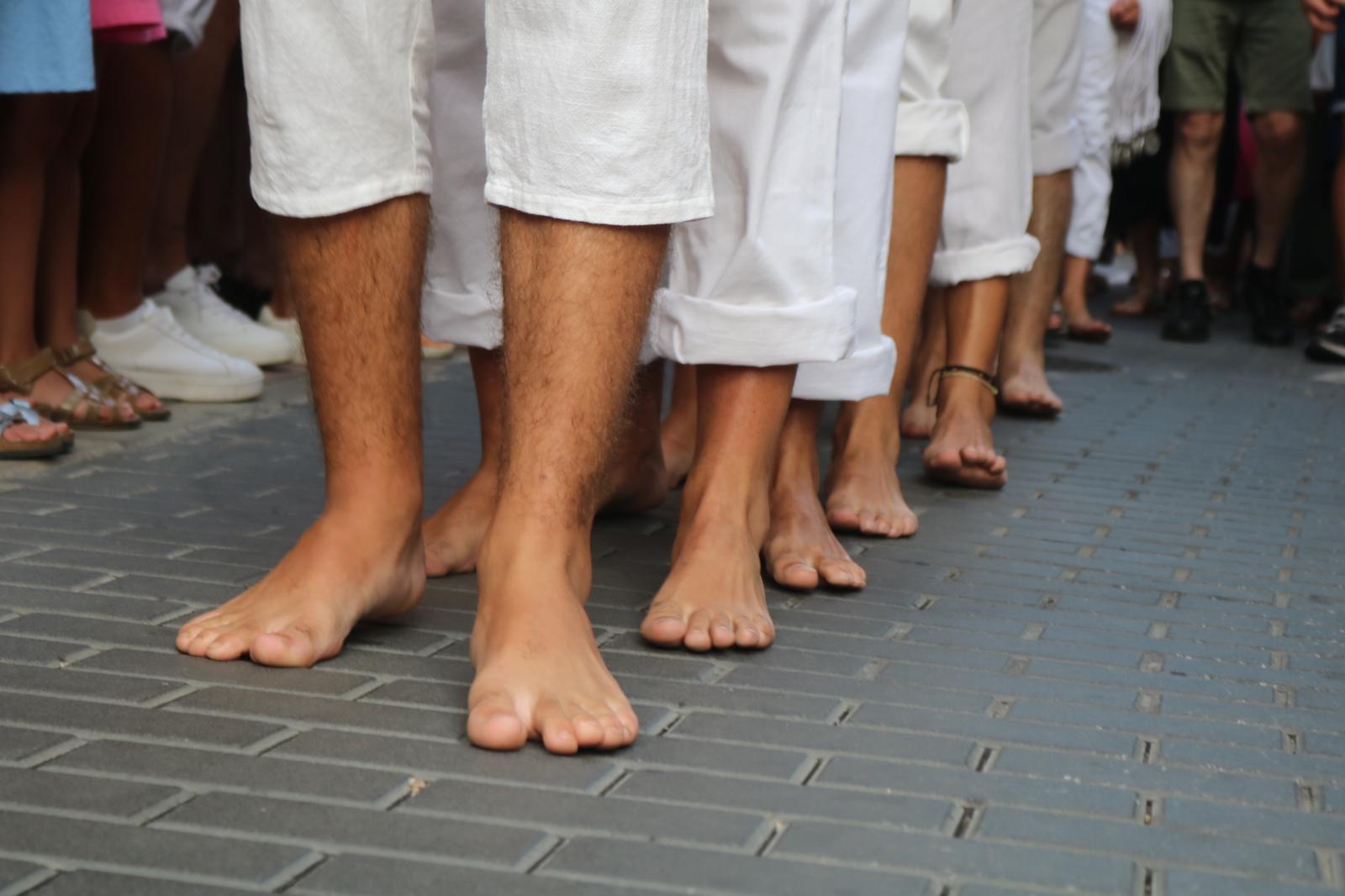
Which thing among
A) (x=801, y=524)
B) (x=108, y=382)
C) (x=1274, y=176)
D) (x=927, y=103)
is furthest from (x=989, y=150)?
(x=1274, y=176)

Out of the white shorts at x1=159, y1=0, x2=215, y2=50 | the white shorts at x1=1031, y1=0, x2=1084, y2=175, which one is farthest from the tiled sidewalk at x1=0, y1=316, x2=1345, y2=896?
the white shorts at x1=1031, y1=0, x2=1084, y2=175

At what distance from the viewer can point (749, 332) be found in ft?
8.14

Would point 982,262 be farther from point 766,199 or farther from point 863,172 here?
point 766,199

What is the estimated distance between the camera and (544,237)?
2008 mm

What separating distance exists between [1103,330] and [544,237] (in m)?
5.53

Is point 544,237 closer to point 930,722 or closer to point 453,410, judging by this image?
point 930,722

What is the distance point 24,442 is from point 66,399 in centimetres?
41

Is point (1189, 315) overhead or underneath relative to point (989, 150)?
underneath

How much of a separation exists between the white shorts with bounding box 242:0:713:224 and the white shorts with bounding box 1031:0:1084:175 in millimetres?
2961

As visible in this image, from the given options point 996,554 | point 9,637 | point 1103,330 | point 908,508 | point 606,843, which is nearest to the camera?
point 606,843

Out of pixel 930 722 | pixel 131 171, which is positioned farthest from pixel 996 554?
pixel 131 171

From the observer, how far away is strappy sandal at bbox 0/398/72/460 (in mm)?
3359

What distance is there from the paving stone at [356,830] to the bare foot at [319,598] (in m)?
0.48

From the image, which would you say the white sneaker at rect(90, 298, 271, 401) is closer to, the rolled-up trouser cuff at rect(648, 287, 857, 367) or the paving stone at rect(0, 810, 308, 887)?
the rolled-up trouser cuff at rect(648, 287, 857, 367)
